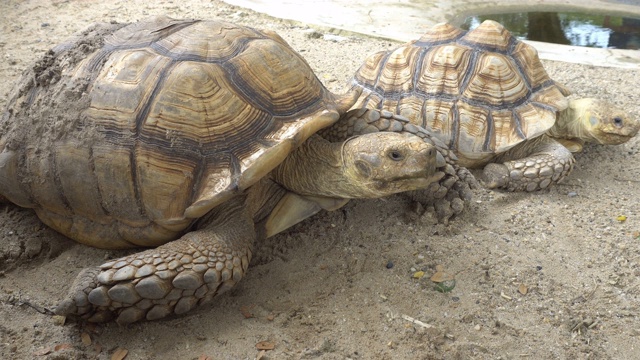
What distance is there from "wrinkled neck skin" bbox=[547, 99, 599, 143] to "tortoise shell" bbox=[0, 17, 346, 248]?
199 cm

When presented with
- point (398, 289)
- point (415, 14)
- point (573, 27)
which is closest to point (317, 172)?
point (398, 289)

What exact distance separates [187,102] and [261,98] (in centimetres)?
34

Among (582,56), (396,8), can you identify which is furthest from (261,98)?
(396,8)

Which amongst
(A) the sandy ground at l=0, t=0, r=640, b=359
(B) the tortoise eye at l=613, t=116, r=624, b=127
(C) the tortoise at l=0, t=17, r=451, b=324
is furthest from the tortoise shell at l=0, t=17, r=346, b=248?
(B) the tortoise eye at l=613, t=116, r=624, b=127

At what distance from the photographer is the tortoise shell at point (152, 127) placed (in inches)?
98.3

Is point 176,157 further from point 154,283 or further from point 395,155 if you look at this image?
point 395,155

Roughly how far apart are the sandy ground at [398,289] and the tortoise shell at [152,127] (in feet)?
1.16

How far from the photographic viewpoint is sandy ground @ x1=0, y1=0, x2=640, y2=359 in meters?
2.34

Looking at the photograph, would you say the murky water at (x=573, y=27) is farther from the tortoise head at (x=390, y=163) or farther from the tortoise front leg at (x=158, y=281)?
the tortoise front leg at (x=158, y=281)

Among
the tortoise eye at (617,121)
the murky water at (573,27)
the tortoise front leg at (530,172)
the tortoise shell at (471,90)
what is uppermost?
the tortoise shell at (471,90)

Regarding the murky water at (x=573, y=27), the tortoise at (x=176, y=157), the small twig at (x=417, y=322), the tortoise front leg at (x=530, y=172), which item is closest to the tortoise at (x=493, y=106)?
the tortoise front leg at (x=530, y=172)

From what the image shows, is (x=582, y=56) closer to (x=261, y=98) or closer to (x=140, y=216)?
(x=261, y=98)

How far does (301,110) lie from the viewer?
274 centimetres

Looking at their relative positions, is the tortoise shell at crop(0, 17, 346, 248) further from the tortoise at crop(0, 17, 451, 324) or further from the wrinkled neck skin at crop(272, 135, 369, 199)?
the wrinkled neck skin at crop(272, 135, 369, 199)
